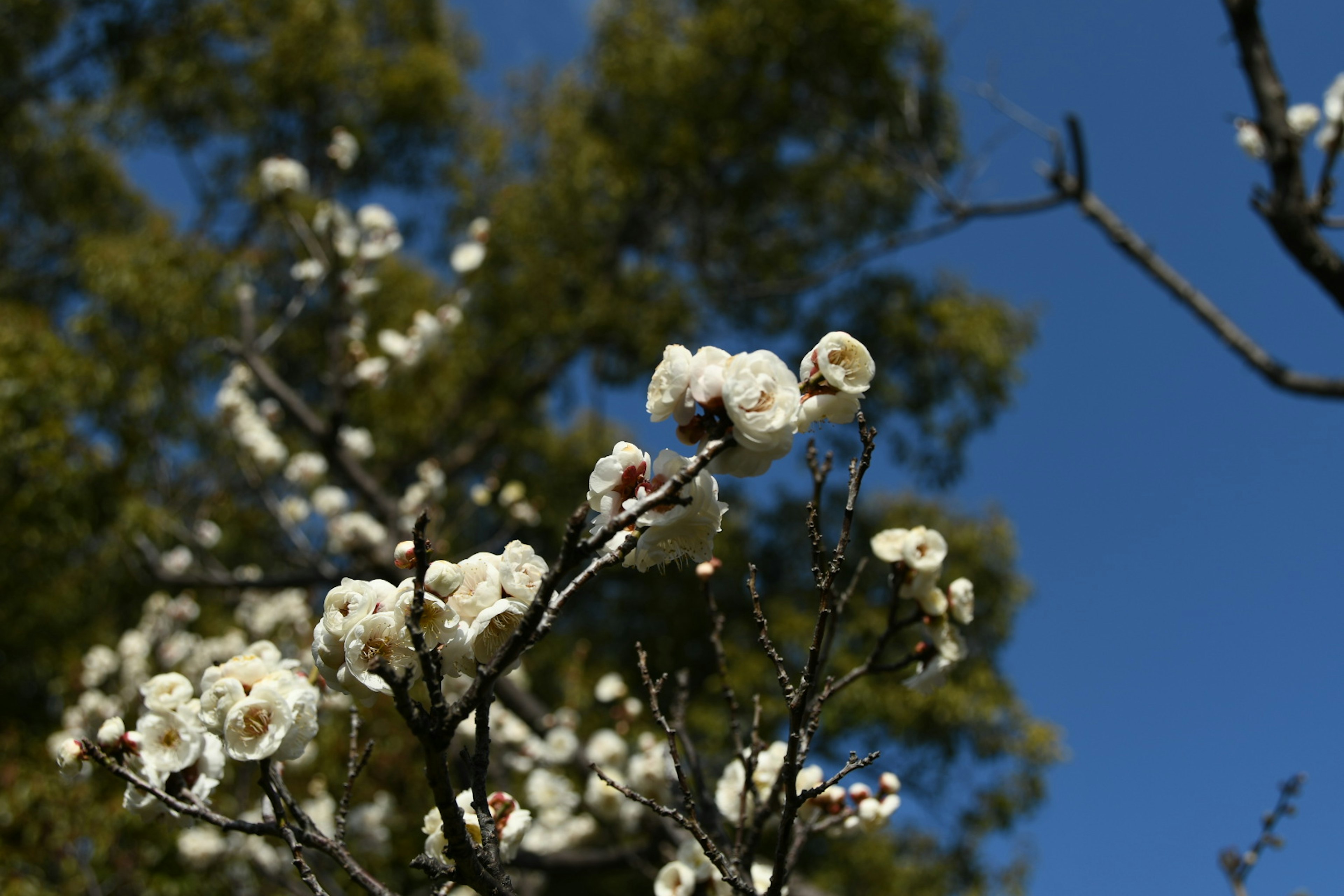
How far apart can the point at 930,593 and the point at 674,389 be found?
40.1 inches

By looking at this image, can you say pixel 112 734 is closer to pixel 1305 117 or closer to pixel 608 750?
pixel 608 750

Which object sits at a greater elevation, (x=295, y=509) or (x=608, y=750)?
(x=295, y=509)

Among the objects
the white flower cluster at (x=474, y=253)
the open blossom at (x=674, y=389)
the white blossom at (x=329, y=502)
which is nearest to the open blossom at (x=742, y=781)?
the open blossom at (x=674, y=389)

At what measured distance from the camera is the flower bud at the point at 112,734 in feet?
4.30

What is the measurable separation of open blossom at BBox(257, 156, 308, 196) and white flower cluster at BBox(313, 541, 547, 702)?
339 centimetres

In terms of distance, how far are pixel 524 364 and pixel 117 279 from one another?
2958 millimetres

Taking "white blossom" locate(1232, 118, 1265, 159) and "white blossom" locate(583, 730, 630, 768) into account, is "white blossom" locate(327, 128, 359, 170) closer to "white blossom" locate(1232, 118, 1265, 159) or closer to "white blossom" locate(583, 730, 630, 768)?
"white blossom" locate(583, 730, 630, 768)

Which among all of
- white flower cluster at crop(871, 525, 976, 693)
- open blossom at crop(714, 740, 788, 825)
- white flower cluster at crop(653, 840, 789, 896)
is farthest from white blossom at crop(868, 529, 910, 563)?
white flower cluster at crop(653, 840, 789, 896)

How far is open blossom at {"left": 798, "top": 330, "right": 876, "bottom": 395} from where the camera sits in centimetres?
97

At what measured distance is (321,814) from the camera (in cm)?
430

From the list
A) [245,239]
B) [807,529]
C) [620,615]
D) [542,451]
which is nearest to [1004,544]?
[620,615]

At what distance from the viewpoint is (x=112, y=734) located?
4.33ft

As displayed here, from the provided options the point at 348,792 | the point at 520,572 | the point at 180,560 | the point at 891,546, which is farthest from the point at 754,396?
the point at 180,560

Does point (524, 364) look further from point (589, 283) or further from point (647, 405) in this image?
point (647, 405)
